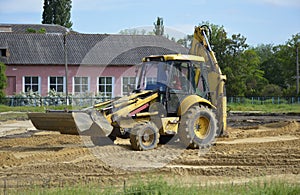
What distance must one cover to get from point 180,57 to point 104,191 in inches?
330

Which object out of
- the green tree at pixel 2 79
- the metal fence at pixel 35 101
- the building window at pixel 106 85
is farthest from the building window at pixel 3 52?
the building window at pixel 106 85

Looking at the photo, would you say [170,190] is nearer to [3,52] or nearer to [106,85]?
[106,85]

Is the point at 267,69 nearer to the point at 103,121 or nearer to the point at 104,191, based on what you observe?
the point at 103,121

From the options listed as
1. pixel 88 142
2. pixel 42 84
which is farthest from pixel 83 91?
pixel 88 142

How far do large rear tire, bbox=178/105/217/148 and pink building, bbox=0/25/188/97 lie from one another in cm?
3267

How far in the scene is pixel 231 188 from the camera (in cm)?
1009

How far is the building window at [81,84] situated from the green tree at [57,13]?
3931cm

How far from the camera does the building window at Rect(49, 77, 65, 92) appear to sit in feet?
174

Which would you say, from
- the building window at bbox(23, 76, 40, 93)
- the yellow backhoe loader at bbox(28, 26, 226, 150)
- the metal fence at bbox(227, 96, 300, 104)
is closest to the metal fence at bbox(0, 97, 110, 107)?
the building window at bbox(23, 76, 40, 93)

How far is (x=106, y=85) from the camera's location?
173ft

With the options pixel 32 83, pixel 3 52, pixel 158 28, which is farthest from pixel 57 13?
pixel 158 28

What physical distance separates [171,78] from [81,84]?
35883 millimetres

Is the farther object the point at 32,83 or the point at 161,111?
the point at 32,83

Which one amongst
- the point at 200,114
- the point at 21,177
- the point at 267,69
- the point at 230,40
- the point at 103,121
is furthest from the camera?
the point at 267,69
